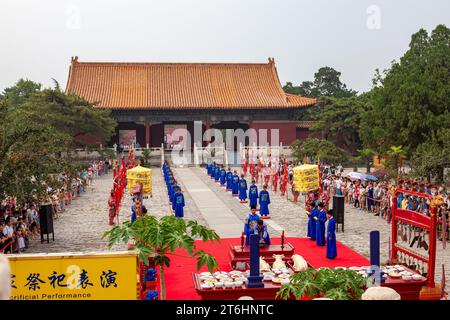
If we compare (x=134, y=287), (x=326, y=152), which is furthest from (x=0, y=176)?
(x=326, y=152)

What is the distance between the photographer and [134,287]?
8094mm

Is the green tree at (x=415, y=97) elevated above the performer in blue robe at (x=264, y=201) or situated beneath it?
elevated above

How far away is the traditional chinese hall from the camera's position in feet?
143

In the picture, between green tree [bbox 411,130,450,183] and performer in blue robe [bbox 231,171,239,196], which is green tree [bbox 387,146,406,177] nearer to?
green tree [bbox 411,130,450,183]

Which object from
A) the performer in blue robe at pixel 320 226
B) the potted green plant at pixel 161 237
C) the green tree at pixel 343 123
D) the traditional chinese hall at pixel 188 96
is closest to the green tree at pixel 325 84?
the traditional chinese hall at pixel 188 96

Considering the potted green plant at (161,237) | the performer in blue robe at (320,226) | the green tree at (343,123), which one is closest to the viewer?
the potted green plant at (161,237)

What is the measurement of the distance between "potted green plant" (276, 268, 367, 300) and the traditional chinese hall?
119 feet

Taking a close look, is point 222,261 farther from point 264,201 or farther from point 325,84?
point 325,84

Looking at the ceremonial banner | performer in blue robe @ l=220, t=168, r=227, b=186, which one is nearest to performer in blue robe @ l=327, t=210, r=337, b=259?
the ceremonial banner

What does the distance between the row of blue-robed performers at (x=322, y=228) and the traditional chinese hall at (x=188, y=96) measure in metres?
28.8

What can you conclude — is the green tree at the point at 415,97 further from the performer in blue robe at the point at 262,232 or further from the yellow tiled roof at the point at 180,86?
the yellow tiled roof at the point at 180,86

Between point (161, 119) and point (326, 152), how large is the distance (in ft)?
54.0

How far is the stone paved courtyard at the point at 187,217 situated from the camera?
14680 millimetres

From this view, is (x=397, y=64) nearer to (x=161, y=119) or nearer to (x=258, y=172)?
(x=258, y=172)
